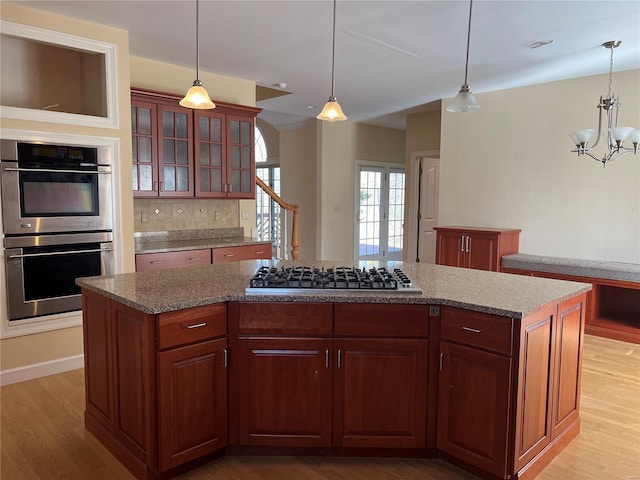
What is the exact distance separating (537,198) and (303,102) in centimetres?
320

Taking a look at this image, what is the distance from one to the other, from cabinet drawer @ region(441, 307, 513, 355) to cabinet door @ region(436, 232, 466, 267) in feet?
11.1

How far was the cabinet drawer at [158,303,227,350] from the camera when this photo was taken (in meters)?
1.99

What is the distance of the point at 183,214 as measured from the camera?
4.75 m

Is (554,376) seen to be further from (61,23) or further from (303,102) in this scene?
(303,102)

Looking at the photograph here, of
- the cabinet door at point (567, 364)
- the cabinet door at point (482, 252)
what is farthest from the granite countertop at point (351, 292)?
the cabinet door at point (482, 252)

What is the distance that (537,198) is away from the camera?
5184 millimetres

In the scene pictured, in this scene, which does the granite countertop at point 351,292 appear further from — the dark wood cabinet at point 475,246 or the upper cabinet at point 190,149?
the dark wood cabinet at point 475,246

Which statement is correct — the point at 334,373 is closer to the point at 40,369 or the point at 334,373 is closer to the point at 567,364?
the point at 567,364

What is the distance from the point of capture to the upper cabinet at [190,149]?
4.11 m

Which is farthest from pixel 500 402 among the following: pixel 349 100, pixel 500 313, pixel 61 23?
pixel 349 100

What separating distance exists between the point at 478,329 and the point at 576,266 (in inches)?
121

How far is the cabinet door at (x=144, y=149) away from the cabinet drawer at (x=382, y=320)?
2685mm

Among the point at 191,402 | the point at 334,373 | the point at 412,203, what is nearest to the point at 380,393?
the point at 334,373

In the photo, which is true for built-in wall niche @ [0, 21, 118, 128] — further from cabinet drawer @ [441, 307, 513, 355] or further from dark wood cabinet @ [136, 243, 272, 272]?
cabinet drawer @ [441, 307, 513, 355]
